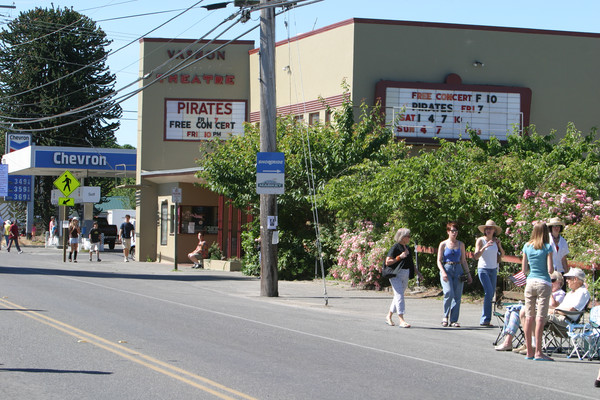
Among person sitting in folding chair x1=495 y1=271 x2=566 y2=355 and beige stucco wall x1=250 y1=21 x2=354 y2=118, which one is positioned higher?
beige stucco wall x1=250 y1=21 x2=354 y2=118

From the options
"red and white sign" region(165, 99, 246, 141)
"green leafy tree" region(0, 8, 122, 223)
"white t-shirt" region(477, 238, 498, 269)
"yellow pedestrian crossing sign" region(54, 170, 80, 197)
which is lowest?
"white t-shirt" region(477, 238, 498, 269)

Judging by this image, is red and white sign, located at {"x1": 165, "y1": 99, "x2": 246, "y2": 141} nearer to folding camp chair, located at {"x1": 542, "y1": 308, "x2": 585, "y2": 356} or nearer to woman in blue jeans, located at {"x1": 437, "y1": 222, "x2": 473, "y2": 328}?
woman in blue jeans, located at {"x1": 437, "y1": 222, "x2": 473, "y2": 328}

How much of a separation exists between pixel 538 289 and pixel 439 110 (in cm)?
1592

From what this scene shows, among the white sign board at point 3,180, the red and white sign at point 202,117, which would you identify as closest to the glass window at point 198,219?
the red and white sign at point 202,117

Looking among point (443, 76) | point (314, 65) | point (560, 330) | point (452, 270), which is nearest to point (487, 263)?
point (452, 270)

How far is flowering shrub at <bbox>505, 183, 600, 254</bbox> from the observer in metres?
15.5

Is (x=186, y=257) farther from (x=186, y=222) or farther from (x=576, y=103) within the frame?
(x=576, y=103)

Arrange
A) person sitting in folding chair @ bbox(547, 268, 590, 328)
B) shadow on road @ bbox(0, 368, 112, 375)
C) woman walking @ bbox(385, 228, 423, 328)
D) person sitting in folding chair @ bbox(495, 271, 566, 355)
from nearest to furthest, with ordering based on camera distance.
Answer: shadow on road @ bbox(0, 368, 112, 375)
person sitting in folding chair @ bbox(547, 268, 590, 328)
person sitting in folding chair @ bbox(495, 271, 566, 355)
woman walking @ bbox(385, 228, 423, 328)

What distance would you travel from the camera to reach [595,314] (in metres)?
10.6

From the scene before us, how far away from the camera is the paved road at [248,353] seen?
8.15m

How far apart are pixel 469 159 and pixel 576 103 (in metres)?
10.9

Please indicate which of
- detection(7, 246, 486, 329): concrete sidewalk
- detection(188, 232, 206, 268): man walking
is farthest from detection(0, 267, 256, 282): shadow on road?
detection(188, 232, 206, 268): man walking

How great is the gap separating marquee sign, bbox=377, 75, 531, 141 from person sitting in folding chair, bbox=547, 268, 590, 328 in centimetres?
1472

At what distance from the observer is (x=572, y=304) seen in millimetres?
10977
